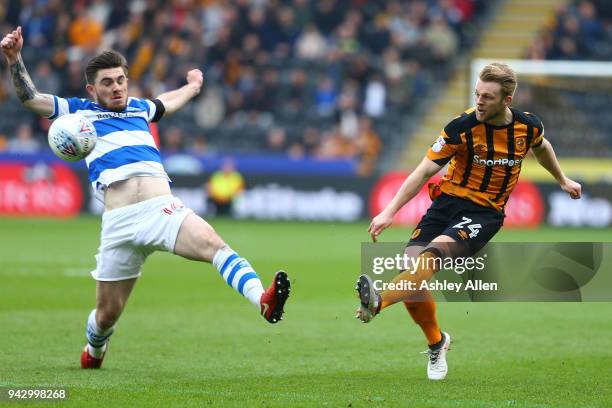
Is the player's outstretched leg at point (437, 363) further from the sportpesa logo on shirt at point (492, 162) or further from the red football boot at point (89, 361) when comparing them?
the red football boot at point (89, 361)

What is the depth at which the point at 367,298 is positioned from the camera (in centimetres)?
Answer: 686

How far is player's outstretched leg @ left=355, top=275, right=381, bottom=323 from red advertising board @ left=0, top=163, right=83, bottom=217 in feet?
57.5

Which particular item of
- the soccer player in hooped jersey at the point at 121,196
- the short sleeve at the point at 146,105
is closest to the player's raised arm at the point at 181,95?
the short sleeve at the point at 146,105

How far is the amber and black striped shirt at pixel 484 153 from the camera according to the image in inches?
291

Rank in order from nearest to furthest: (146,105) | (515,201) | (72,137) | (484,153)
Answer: (72,137)
(484,153)
(146,105)
(515,201)

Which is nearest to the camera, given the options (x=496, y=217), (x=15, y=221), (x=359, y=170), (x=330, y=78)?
(x=496, y=217)

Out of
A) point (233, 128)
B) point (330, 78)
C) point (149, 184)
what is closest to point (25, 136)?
point (233, 128)

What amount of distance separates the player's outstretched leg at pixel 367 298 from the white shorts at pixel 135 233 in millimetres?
1295

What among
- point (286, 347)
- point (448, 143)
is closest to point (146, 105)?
point (448, 143)

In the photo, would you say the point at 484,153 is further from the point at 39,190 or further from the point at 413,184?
the point at 39,190

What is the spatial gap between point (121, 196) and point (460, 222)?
2359mm

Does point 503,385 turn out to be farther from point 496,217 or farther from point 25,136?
point 25,136

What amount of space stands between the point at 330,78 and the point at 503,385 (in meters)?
19.8

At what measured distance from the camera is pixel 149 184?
294 inches
